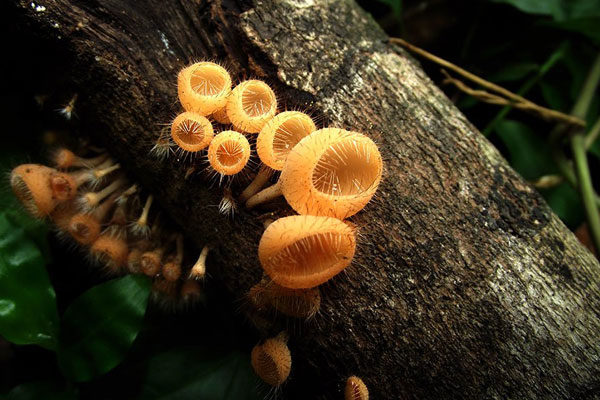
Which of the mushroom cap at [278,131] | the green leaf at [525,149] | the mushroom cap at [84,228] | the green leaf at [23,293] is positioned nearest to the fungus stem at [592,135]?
the green leaf at [525,149]

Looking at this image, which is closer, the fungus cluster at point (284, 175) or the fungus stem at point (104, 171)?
the fungus cluster at point (284, 175)

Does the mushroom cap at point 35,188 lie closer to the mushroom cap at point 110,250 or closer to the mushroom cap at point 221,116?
the mushroom cap at point 110,250

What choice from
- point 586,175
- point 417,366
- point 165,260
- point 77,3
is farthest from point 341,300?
point 586,175

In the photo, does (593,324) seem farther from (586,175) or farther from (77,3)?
(77,3)

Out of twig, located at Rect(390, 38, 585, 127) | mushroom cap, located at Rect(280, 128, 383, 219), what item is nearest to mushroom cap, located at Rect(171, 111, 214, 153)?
mushroom cap, located at Rect(280, 128, 383, 219)

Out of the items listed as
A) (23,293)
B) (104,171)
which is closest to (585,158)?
(104,171)

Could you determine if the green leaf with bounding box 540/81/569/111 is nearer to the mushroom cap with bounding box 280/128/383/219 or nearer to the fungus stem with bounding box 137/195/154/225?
the mushroom cap with bounding box 280/128/383/219
